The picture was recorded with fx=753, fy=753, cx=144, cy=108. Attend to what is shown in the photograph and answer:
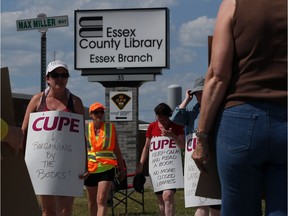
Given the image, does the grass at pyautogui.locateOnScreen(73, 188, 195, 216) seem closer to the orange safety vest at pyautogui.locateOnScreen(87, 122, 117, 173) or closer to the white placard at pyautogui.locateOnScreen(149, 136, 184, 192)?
the white placard at pyautogui.locateOnScreen(149, 136, 184, 192)

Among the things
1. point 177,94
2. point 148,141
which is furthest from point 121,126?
point 177,94

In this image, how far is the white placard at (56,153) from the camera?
717cm

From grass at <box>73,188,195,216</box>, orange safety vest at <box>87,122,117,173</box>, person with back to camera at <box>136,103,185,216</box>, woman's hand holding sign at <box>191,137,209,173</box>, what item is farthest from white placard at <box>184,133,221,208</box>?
grass at <box>73,188,195,216</box>

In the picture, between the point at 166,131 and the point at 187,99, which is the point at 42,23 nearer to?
the point at 166,131

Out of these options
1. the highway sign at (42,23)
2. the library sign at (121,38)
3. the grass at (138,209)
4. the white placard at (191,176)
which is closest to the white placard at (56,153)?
the white placard at (191,176)

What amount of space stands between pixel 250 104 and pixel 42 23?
10.6 metres

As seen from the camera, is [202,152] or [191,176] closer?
[202,152]

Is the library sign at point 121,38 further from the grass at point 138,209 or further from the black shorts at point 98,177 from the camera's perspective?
the black shorts at point 98,177

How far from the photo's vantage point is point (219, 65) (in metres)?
3.82

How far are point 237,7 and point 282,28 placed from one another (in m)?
0.25

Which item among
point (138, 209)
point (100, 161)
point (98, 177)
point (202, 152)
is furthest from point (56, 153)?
point (138, 209)

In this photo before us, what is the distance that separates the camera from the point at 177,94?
1797 inches

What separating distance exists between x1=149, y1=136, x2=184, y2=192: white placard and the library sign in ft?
48.3

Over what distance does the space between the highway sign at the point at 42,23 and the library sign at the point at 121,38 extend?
37.0 ft
